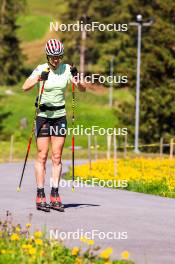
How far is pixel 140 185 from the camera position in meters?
19.8

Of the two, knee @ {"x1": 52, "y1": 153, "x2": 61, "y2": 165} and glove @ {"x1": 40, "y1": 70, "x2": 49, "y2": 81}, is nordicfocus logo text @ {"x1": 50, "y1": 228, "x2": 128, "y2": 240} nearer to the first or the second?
knee @ {"x1": 52, "y1": 153, "x2": 61, "y2": 165}

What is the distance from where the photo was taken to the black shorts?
1306 cm

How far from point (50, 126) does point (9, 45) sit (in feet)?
293

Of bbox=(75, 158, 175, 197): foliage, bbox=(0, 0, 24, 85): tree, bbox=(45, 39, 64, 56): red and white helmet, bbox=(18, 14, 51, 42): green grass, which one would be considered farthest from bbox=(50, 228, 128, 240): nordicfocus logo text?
bbox=(18, 14, 51, 42): green grass

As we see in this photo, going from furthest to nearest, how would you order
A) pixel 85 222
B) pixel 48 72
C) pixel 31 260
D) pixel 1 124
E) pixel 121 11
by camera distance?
pixel 121 11 → pixel 1 124 → pixel 48 72 → pixel 85 222 → pixel 31 260

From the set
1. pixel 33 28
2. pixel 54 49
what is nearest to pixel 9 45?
pixel 33 28

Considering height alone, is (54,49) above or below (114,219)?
above

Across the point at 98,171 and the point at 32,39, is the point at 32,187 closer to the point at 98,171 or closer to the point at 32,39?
the point at 98,171

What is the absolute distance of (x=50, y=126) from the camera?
1310 cm

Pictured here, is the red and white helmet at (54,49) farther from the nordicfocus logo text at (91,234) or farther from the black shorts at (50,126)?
the nordicfocus logo text at (91,234)

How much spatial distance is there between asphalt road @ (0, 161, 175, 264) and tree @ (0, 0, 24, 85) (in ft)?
259

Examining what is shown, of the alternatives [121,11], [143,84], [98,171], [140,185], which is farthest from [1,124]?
[140,185]

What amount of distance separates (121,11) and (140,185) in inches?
3296

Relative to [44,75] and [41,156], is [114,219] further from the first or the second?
[44,75]
